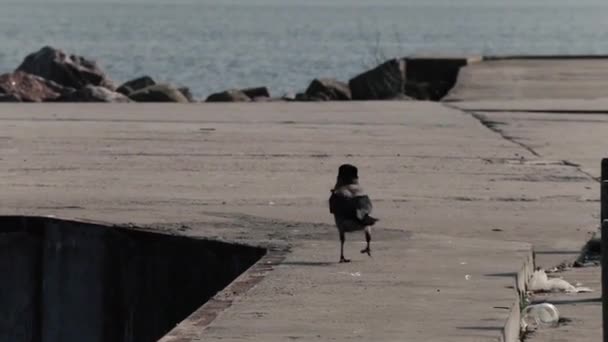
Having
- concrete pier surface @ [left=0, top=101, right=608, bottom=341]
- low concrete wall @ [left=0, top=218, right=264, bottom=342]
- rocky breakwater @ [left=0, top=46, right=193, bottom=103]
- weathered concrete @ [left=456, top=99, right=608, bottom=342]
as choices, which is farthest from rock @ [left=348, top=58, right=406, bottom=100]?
low concrete wall @ [left=0, top=218, right=264, bottom=342]

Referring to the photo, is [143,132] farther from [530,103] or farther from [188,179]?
[530,103]

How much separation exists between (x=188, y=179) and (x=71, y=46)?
252 feet

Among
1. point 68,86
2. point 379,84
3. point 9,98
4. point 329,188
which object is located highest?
point 329,188

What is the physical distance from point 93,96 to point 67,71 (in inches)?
251

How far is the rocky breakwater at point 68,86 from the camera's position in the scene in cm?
2764

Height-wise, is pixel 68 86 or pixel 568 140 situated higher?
pixel 568 140

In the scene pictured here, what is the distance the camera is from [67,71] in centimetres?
3356

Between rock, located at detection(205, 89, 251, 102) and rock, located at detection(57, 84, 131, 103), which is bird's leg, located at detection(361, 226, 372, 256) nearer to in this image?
rock, located at detection(57, 84, 131, 103)

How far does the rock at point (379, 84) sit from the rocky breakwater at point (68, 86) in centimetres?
275

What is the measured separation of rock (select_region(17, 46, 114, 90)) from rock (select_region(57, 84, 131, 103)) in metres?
4.54

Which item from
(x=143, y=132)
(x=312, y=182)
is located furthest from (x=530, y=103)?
(x=312, y=182)

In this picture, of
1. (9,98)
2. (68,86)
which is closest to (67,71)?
(68,86)

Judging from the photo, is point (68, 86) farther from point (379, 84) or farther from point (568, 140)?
point (568, 140)

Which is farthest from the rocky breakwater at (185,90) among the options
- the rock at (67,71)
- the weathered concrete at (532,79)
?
the weathered concrete at (532,79)
